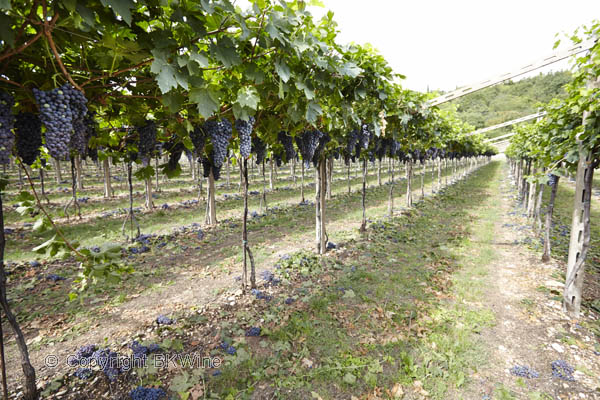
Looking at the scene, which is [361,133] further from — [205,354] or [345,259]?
[205,354]

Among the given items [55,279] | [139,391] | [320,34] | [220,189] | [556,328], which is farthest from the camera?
[220,189]

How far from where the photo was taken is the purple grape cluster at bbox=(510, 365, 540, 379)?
3666 millimetres

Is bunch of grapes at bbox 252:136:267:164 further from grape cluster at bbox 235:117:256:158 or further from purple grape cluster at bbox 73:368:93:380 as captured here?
purple grape cluster at bbox 73:368:93:380

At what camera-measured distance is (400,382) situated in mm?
3559

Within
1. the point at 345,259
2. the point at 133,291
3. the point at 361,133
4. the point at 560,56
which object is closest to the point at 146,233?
the point at 133,291

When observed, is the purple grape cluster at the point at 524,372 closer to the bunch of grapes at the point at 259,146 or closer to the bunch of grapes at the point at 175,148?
the bunch of grapes at the point at 259,146

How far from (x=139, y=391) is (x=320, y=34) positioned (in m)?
4.39

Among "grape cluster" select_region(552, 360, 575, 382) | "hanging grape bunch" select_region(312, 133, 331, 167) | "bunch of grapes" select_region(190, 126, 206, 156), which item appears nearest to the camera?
"bunch of grapes" select_region(190, 126, 206, 156)

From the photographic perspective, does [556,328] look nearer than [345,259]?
Yes

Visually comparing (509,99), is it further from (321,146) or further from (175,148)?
(175,148)

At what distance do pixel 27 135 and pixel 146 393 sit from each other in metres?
2.97

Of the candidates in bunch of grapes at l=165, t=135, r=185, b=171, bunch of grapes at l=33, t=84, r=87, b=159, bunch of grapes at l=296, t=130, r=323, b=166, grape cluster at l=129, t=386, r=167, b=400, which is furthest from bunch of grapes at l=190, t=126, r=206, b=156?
grape cluster at l=129, t=386, r=167, b=400

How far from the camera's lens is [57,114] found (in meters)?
1.66

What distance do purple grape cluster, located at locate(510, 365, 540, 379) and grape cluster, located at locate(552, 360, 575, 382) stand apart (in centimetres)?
25
